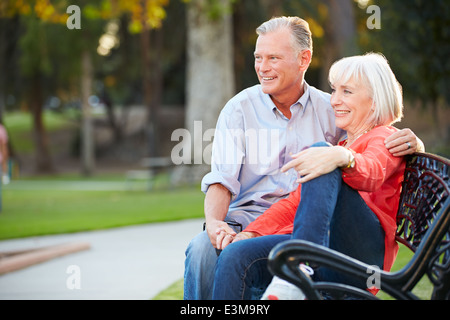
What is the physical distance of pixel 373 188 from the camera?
8.65 feet

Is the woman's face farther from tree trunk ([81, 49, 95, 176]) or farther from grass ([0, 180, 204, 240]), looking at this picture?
tree trunk ([81, 49, 95, 176])

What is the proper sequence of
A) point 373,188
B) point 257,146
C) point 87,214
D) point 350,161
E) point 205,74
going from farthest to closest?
1. point 205,74
2. point 87,214
3. point 257,146
4. point 373,188
5. point 350,161

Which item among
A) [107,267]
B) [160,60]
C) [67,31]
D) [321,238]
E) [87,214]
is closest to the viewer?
[321,238]

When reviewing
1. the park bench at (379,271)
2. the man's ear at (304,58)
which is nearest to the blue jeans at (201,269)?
the park bench at (379,271)

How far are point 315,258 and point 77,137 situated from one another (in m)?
36.2

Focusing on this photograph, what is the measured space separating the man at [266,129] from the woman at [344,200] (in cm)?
26

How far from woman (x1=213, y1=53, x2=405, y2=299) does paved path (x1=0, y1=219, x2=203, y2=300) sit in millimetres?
Result: 2375

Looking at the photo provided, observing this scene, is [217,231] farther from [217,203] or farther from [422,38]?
[422,38]

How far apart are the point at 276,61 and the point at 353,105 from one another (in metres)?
0.53

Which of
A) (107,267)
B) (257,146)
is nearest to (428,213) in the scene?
(257,146)

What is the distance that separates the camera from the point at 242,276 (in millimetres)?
2670

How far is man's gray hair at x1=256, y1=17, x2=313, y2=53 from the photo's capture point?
3.27 m

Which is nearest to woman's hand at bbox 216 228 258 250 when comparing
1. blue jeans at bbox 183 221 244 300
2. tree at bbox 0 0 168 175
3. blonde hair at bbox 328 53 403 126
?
blue jeans at bbox 183 221 244 300
